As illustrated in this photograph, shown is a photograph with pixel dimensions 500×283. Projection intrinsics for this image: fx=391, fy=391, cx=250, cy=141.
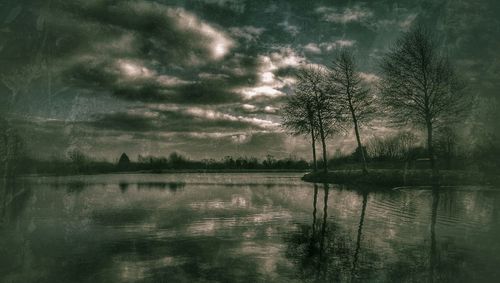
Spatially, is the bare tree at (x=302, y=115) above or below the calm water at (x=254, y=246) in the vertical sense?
above

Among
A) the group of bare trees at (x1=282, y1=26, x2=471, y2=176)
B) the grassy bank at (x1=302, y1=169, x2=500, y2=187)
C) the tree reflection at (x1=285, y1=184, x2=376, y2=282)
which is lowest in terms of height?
the tree reflection at (x1=285, y1=184, x2=376, y2=282)

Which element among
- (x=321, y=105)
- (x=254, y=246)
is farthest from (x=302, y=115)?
(x=254, y=246)

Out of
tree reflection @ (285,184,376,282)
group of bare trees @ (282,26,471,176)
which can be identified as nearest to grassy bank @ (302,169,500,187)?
group of bare trees @ (282,26,471,176)

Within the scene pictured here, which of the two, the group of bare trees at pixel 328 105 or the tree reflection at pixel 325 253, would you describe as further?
the group of bare trees at pixel 328 105

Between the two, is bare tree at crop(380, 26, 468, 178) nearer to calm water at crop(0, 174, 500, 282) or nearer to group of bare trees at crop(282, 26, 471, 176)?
group of bare trees at crop(282, 26, 471, 176)

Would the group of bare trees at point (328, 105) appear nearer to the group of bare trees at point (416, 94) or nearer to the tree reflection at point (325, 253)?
the group of bare trees at point (416, 94)

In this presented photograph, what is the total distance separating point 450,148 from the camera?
5925 centimetres

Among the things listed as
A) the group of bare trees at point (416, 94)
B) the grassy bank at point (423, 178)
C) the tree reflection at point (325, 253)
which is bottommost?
the tree reflection at point (325, 253)

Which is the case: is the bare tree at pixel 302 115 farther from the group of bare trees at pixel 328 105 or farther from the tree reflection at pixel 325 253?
the tree reflection at pixel 325 253

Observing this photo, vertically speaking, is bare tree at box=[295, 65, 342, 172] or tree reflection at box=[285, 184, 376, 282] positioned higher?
bare tree at box=[295, 65, 342, 172]

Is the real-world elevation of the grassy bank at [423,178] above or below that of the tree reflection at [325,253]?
above

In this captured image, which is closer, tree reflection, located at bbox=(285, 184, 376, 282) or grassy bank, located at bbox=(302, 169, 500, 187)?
tree reflection, located at bbox=(285, 184, 376, 282)

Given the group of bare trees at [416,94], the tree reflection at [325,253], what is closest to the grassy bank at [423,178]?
the group of bare trees at [416,94]

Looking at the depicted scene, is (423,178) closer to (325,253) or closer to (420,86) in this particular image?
(420,86)
